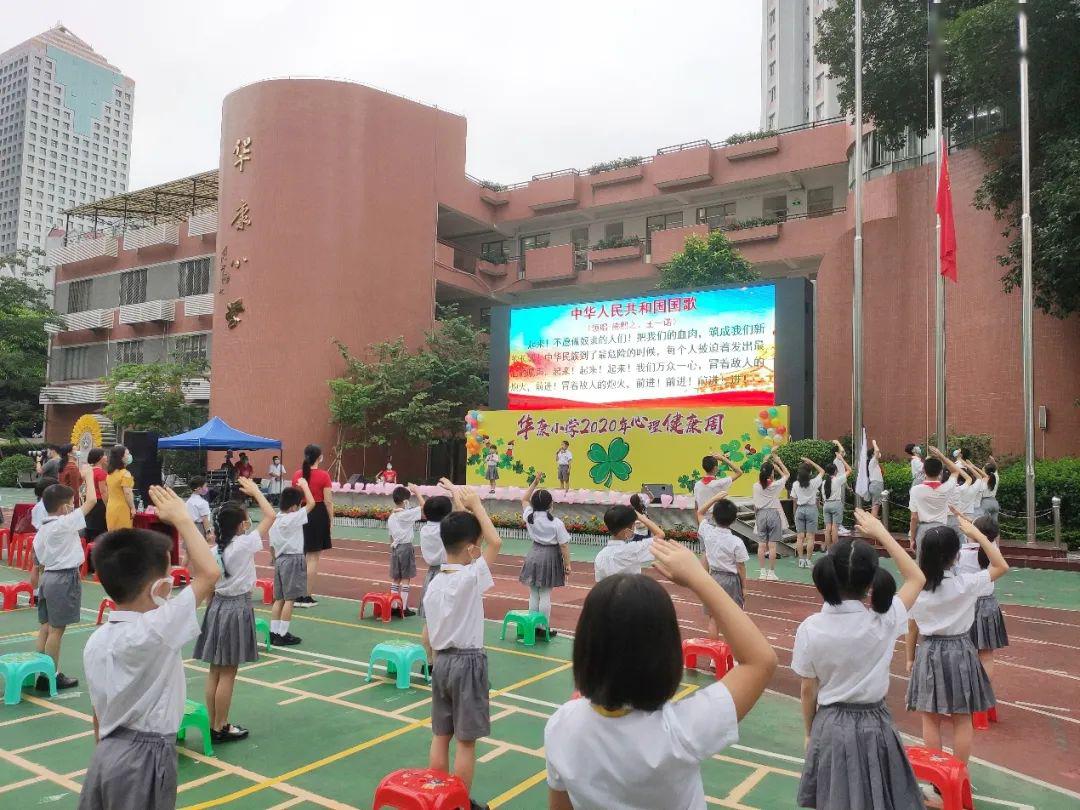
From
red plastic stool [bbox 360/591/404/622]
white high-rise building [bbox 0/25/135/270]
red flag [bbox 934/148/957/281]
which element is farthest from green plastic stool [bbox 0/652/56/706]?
Answer: white high-rise building [bbox 0/25/135/270]

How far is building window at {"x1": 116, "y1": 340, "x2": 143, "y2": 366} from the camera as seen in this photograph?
104ft

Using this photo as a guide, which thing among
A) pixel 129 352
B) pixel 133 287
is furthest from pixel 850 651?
pixel 133 287

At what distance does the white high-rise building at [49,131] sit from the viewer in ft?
281

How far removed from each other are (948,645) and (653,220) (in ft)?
86.0

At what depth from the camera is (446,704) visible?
157 inches

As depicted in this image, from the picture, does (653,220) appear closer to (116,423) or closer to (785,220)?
(785,220)

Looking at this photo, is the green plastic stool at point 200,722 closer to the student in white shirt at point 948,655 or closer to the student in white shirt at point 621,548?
the student in white shirt at point 621,548

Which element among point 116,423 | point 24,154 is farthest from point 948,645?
point 24,154

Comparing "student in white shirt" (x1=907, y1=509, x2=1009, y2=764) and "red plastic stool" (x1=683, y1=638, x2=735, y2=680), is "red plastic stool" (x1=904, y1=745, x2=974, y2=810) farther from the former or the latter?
"red plastic stool" (x1=683, y1=638, x2=735, y2=680)

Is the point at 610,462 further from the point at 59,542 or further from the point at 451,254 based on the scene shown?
the point at 59,542

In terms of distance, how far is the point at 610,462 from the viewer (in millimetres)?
19453

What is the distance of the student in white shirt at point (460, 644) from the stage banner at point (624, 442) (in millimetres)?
13857

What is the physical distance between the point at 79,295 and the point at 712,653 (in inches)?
1398

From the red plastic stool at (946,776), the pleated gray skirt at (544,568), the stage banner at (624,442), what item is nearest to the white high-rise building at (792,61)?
the stage banner at (624,442)
